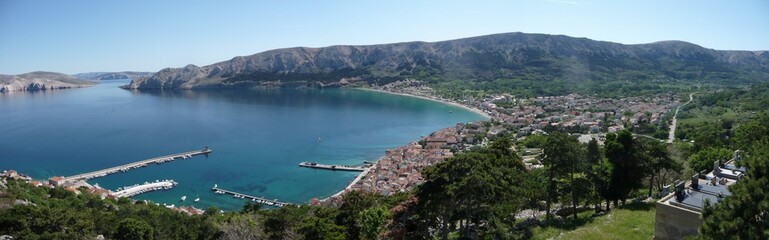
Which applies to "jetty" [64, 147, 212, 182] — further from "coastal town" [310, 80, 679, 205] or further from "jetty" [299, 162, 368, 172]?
"coastal town" [310, 80, 679, 205]

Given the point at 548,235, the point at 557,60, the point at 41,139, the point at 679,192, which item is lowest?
the point at 41,139

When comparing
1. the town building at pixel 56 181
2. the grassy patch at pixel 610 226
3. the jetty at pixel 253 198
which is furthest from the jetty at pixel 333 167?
the grassy patch at pixel 610 226

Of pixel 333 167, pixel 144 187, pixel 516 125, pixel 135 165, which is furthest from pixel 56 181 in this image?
pixel 516 125

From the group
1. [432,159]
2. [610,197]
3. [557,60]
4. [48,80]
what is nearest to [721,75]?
[557,60]

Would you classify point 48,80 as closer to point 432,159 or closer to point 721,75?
point 432,159

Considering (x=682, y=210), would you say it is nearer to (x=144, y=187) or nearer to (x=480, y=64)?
(x=144, y=187)

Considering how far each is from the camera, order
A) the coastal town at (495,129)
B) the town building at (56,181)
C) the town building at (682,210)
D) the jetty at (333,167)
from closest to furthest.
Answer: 1. the town building at (682,210)
2. the coastal town at (495,129)
3. the town building at (56,181)
4. the jetty at (333,167)

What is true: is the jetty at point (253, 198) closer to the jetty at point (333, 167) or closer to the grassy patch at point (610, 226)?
the jetty at point (333, 167)
